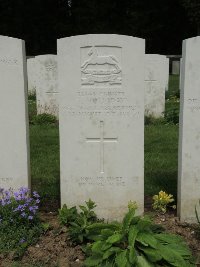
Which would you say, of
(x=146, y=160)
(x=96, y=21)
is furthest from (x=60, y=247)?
(x=96, y=21)

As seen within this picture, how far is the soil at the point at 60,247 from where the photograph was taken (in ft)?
12.7

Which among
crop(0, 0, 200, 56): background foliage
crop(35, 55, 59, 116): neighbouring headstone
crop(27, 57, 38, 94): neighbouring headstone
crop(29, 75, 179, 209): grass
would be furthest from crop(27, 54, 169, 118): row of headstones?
crop(0, 0, 200, 56): background foliage

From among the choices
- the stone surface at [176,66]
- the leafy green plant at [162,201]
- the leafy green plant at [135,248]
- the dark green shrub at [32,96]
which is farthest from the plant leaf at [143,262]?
the stone surface at [176,66]

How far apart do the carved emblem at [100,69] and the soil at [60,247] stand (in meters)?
1.52

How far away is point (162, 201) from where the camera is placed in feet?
15.3

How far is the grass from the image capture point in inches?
219

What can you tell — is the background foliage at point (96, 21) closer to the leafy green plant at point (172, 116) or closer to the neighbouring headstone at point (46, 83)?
the neighbouring headstone at point (46, 83)

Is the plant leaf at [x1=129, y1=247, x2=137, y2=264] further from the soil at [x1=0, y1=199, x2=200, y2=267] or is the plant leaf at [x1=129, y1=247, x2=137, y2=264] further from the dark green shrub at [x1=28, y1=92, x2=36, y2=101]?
the dark green shrub at [x1=28, y1=92, x2=36, y2=101]

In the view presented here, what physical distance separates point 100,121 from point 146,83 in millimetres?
5871

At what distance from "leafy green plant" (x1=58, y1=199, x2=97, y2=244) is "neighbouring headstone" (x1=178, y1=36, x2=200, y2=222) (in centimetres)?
98

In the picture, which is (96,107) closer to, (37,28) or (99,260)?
(99,260)

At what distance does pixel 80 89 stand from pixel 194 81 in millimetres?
1154

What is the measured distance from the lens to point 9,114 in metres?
4.47

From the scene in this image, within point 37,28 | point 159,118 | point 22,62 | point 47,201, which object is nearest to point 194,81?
point 22,62
